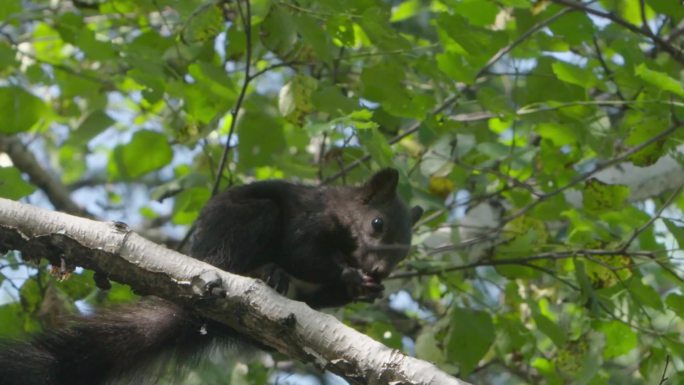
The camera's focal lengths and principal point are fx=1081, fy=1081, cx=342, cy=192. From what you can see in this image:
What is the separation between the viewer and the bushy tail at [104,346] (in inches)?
118

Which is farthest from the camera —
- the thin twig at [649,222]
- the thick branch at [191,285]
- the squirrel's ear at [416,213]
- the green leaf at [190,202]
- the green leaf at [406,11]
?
the green leaf at [406,11]

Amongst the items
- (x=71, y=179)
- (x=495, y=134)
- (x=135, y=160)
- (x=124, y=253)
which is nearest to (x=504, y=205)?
(x=495, y=134)

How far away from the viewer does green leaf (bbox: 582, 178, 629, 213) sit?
155 inches

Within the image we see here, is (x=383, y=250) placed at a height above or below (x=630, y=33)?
below

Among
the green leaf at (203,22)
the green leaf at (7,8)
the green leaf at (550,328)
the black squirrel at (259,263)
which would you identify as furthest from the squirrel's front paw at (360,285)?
the green leaf at (7,8)

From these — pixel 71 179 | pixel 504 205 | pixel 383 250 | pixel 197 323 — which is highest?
pixel 71 179

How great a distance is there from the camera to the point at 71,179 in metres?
7.89

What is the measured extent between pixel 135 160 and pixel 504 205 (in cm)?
164

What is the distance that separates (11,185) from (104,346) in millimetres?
579

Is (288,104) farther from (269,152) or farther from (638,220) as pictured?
(638,220)

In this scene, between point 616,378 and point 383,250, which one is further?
point 616,378

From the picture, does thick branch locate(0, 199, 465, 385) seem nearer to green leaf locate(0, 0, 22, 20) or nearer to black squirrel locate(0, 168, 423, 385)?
black squirrel locate(0, 168, 423, 385)

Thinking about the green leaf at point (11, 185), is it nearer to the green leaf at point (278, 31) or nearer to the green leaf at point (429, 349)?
the green leaf at point (278, 31)

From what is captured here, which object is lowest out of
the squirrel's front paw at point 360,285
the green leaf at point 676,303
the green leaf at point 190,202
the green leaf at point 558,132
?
the green leaf at point 676,303
